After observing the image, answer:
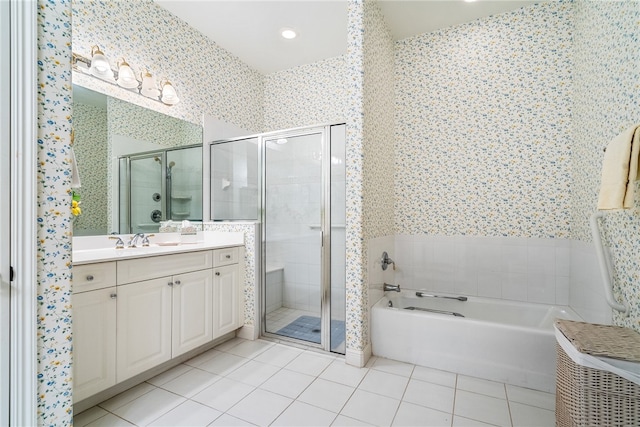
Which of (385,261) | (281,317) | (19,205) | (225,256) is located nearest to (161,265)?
(225,256)

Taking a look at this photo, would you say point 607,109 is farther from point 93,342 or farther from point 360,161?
point 93,342

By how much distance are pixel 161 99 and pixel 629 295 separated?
3.47m

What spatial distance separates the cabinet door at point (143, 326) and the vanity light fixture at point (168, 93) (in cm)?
158

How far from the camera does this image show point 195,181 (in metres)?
2.79

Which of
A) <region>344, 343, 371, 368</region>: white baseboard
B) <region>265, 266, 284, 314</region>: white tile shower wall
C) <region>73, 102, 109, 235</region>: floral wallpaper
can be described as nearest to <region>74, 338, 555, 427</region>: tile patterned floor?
<region>344, 343, 371, 368</region>: white baseboard

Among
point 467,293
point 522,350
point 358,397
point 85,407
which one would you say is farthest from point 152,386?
point 467,293

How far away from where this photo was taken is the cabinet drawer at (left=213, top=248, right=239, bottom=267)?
7.66 feet

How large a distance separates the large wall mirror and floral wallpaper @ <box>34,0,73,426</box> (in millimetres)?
1091

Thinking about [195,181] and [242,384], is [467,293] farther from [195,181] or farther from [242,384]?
[195,181]

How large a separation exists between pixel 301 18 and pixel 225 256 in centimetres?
232

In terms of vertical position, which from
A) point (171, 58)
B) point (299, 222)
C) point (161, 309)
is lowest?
point (161, 309)

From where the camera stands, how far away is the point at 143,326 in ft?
5.82

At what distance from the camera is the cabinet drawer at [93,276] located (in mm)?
1456

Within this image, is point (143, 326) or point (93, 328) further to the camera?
point (143, 326)
